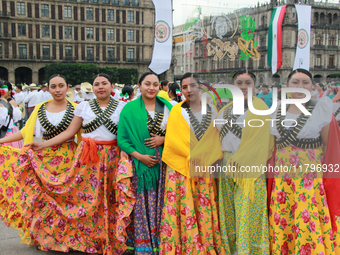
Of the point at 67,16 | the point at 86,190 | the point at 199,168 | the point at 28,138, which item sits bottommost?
the point at 86,190

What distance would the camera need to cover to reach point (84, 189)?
3.16 meters

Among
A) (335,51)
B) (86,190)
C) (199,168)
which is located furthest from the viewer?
(335,51)

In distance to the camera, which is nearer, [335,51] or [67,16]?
[67,16]

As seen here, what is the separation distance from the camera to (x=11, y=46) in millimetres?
44656

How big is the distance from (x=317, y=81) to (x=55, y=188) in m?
2.69

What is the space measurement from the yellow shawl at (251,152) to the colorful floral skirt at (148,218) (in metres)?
0.77

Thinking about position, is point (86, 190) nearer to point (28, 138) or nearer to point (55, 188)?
point (55, 188)

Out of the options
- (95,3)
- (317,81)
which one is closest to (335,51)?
(95,3)

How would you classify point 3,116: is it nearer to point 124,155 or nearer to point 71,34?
point 124,155

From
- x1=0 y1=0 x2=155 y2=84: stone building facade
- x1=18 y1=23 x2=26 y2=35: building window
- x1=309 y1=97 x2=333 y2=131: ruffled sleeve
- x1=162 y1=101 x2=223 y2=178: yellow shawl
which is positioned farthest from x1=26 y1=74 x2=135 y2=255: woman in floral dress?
x1=18 y1=23 x2=26 y2=35: building window

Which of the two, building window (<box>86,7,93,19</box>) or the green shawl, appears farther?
building window (<box>86,7,93,19</box>)

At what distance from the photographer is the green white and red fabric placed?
1270cm

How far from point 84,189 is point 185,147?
1.15 m

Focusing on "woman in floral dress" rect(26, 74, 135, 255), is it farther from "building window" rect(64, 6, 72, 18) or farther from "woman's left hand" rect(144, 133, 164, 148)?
"building window" rect(64, 6, 72, 18)
